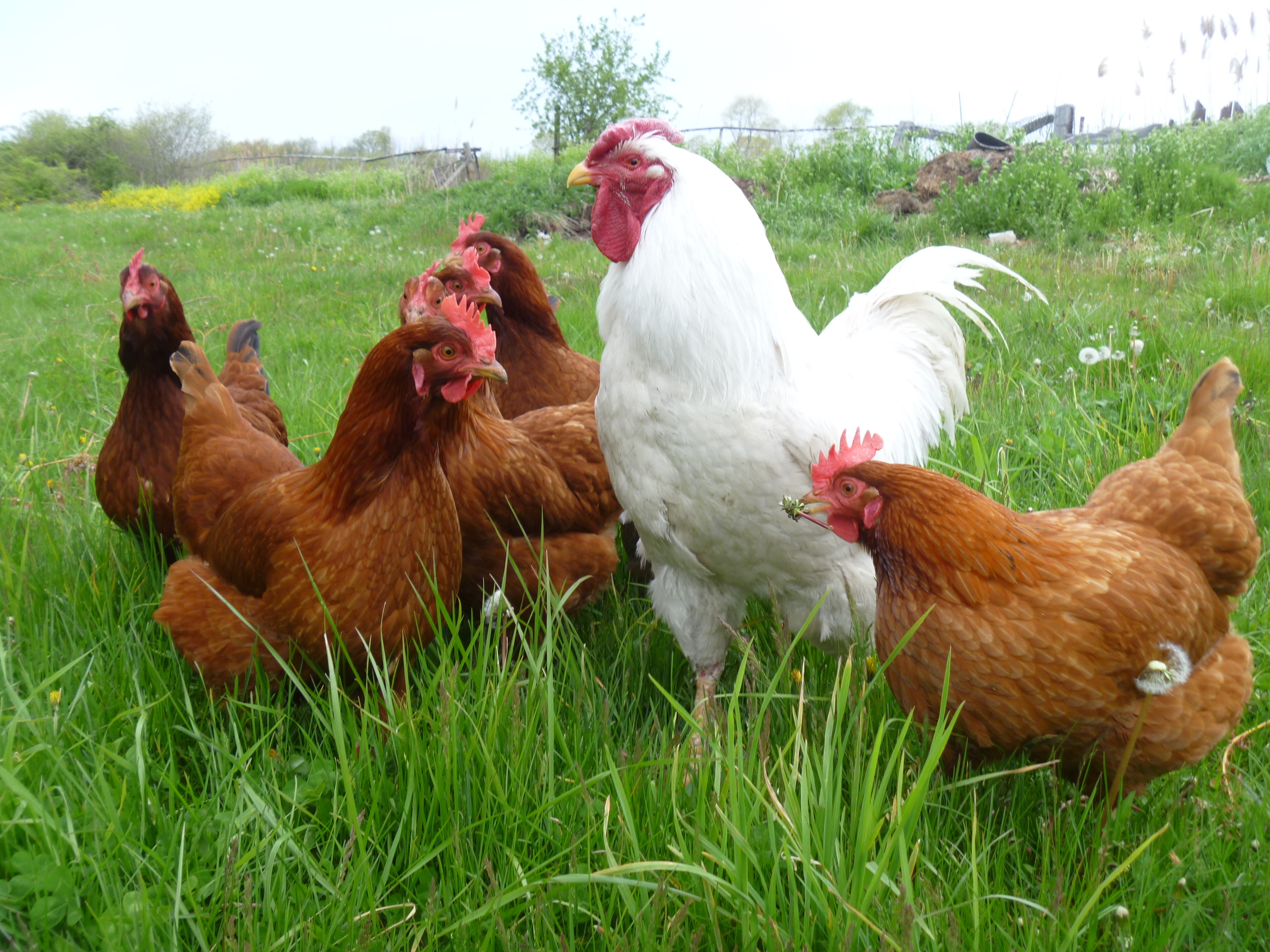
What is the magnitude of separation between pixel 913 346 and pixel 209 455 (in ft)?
9.80

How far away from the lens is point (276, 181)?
784 inches

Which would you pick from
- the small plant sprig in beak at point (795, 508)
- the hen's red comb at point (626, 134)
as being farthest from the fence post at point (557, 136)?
the small plant sprig in beak at point (795, 508)

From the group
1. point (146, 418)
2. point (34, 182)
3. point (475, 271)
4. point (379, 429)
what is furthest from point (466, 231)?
point (34, 182)

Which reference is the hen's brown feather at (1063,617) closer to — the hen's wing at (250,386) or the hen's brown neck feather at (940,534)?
the hen's brown neck feather at (940,534)

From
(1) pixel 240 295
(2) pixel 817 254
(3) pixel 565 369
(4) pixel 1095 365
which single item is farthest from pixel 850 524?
(1) pixel 240 295

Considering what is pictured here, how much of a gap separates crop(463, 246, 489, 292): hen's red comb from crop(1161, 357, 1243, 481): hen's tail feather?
272cm

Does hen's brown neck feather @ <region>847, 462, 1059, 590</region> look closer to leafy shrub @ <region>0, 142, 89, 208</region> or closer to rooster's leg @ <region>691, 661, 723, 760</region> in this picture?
rooster's leg @ <region>691, 661, 723, 760</region>

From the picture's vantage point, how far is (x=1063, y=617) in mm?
1940

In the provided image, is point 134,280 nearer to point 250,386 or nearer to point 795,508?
point 250,386

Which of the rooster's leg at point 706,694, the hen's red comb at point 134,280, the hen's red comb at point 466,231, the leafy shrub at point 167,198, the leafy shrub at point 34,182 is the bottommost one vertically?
the rooster's leg at point 706,694

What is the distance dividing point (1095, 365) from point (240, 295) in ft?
25.5

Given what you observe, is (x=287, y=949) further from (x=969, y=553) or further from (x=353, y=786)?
(x=969, y=553)

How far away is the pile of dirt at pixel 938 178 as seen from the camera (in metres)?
10.3

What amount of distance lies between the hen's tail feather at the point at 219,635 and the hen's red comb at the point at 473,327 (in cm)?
107
